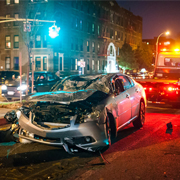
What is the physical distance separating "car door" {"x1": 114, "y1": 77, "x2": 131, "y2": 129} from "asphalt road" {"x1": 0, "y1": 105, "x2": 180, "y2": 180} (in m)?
0.53

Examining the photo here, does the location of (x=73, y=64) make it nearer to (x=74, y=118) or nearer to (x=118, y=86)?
(x=118, y=86)

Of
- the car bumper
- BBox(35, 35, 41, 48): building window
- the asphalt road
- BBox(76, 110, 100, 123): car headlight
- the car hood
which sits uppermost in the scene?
BBox(35, 35, 41, 48): building window

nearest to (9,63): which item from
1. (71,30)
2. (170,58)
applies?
(71,30)

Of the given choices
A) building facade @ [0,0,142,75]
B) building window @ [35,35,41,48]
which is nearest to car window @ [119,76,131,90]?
building facade @ [0,0,142,75]

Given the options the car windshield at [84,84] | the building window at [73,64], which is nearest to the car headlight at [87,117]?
the car windshield at [84,84]

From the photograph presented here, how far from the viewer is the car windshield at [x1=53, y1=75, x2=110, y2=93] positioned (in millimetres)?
7105

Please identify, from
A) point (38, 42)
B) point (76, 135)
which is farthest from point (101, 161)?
point (38, 42)

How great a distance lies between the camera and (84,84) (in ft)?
25.1

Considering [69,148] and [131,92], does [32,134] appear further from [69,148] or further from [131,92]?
[131,92]

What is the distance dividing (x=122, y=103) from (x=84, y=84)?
1.22m

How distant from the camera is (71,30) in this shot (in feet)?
153

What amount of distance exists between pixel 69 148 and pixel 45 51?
39.4 m

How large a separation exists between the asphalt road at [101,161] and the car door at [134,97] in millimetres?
981

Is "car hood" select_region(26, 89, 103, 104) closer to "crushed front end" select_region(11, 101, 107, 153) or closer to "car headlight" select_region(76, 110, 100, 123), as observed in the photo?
"crushed front end" select_region(11, 101, 107, 153)
